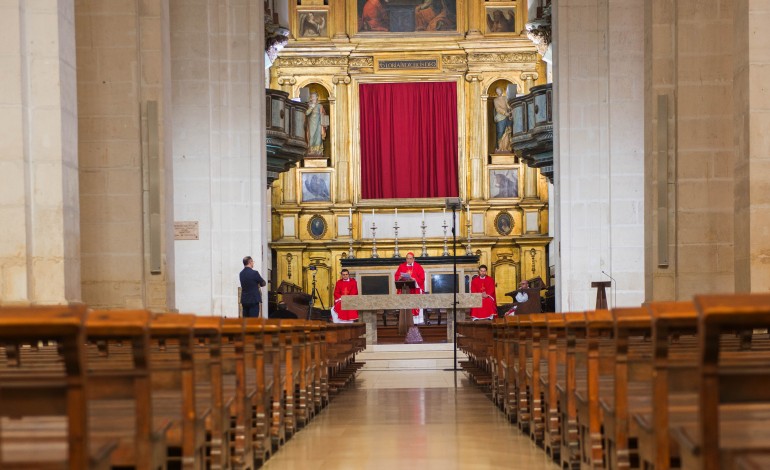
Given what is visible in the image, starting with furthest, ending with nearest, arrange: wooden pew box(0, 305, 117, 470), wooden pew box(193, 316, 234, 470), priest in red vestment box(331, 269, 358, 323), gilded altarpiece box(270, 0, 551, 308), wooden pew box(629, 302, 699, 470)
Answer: gilded altarpiece box(270, 0, 551, 308) → priest in red vestment box(331, 269, 358, 323) → wooden pew box(193, 316, 234, 470) → wooden pew box(629, 302, 699, 470) → wooden pew box(0, 305, 117, 470)

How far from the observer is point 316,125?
100 feet

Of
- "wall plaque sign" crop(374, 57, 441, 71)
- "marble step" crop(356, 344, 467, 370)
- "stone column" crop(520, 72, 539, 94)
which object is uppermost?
"wall plaque sign" crop(374, 57, 441, 71)

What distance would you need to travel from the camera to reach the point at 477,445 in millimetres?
7984

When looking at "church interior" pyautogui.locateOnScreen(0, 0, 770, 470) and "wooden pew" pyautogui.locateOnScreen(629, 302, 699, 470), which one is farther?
"church interior" pyautogui.locateOnScreen(0, 0, 770, 470)

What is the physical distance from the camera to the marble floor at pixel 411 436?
7.17 metres

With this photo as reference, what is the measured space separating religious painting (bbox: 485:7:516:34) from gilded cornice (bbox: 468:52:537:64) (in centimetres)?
67

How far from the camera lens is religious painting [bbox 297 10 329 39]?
30.6m

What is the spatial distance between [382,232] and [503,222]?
304 centimetres

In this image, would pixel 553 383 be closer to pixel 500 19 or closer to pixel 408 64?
pixel 408 64

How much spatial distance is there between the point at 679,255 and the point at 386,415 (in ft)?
15.1

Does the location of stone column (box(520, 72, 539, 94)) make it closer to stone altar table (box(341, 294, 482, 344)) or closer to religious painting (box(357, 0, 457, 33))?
religious painting (box(357, 0, 457, 33))

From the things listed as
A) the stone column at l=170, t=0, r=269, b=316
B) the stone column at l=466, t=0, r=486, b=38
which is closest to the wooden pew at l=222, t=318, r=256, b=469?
the stone column at l=170, t=0, r=269, b=316

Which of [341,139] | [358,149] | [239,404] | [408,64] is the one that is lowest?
[239,404]

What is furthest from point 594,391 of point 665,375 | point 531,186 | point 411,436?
point 531,186
